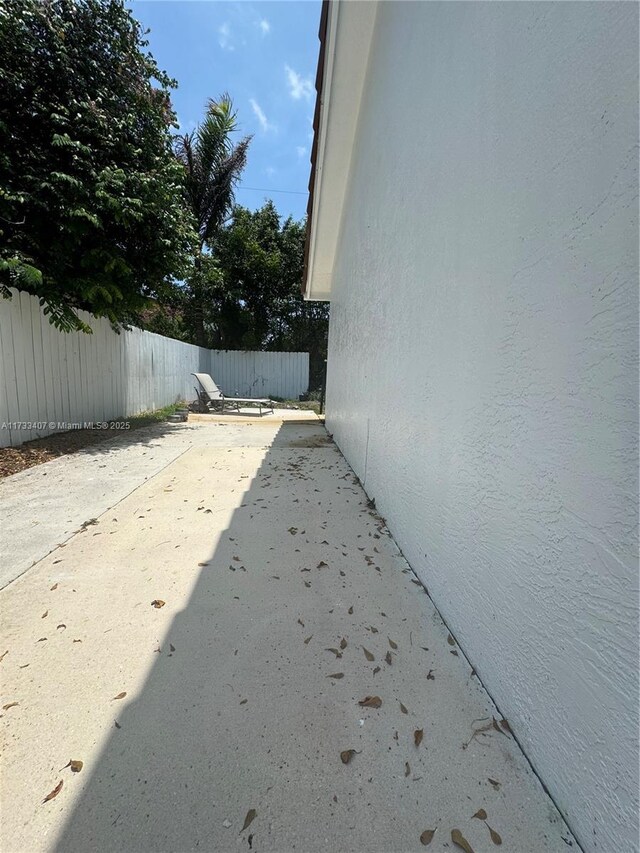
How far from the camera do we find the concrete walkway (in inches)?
42.5

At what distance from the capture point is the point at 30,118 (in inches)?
207

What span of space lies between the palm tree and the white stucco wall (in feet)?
42.2

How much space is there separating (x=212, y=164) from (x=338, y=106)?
10.9 m

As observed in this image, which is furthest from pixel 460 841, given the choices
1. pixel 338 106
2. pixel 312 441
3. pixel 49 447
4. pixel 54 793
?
pixel 49 447

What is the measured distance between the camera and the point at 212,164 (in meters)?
13.0

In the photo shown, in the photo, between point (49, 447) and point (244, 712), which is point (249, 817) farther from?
point (49, 447)

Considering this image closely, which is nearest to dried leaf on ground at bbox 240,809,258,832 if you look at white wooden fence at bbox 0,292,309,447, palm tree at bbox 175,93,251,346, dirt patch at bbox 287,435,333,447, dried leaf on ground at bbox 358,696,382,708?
dried leaf on ground at bbox 358,696,382,708

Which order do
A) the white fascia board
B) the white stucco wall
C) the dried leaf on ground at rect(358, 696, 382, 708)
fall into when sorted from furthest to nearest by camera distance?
1. the white fascia board
2. the dried leaf on ground at rect(358, 696, 382, 708)
3. the white stucco wall

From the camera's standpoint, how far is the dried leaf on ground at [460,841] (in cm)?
102

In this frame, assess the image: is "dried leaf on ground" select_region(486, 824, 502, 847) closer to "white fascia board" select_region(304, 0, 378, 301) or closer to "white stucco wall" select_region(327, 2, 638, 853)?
"white stucco wall" select_region(327, 2, 638, 853)

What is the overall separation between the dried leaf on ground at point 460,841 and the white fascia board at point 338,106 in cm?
500

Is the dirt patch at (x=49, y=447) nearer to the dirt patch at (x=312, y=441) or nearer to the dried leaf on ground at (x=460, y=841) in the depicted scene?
the dirt patch at (x=312, y=441)

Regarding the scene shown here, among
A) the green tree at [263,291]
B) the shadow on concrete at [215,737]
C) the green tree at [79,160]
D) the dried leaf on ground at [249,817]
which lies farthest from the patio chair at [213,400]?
the dried leaf on ground at [249,817]

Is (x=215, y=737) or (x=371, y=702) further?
(x=371, y=702)
